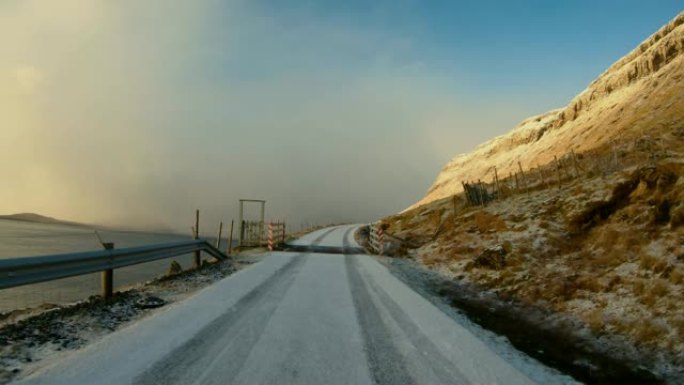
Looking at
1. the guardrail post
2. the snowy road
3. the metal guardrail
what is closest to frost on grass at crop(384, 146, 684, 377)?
the snowy road

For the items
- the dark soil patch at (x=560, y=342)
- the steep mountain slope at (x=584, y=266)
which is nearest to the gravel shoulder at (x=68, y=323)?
the dark soil patch at (x=560, y=342)

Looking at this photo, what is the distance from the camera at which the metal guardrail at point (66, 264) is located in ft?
21.3

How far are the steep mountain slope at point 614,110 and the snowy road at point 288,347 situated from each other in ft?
131

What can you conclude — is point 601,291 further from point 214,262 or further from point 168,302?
point 214,262

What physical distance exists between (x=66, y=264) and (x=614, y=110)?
7696 cm

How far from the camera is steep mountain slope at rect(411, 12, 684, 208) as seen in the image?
50.2m

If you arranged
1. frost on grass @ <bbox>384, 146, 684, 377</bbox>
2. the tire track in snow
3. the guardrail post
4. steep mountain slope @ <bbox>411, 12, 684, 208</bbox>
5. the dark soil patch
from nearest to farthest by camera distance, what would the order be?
1. the tire track in snow
2. the dark soil patch
3. frost on grass @ <bbox>384, 146, 684, 377</bbox>
4. the guardrail post
5. steep mountain slope @ <bbox>411, 12, 684, 208</bbox>

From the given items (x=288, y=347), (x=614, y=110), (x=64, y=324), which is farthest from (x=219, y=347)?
(x=614, y=110)

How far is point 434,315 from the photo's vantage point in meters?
8.51

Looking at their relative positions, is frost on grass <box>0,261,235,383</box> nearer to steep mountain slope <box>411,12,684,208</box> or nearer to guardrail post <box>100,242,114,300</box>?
guardrail post <box>100,242,114,300</box>

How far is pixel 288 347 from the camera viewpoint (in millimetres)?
5840

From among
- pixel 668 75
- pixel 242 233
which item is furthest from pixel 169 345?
pixel 668 75

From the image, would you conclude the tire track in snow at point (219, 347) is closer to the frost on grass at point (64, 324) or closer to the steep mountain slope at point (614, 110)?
the frost on grass at point (64, 324)

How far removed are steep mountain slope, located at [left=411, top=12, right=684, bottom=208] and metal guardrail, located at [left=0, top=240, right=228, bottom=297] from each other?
41792 mm
